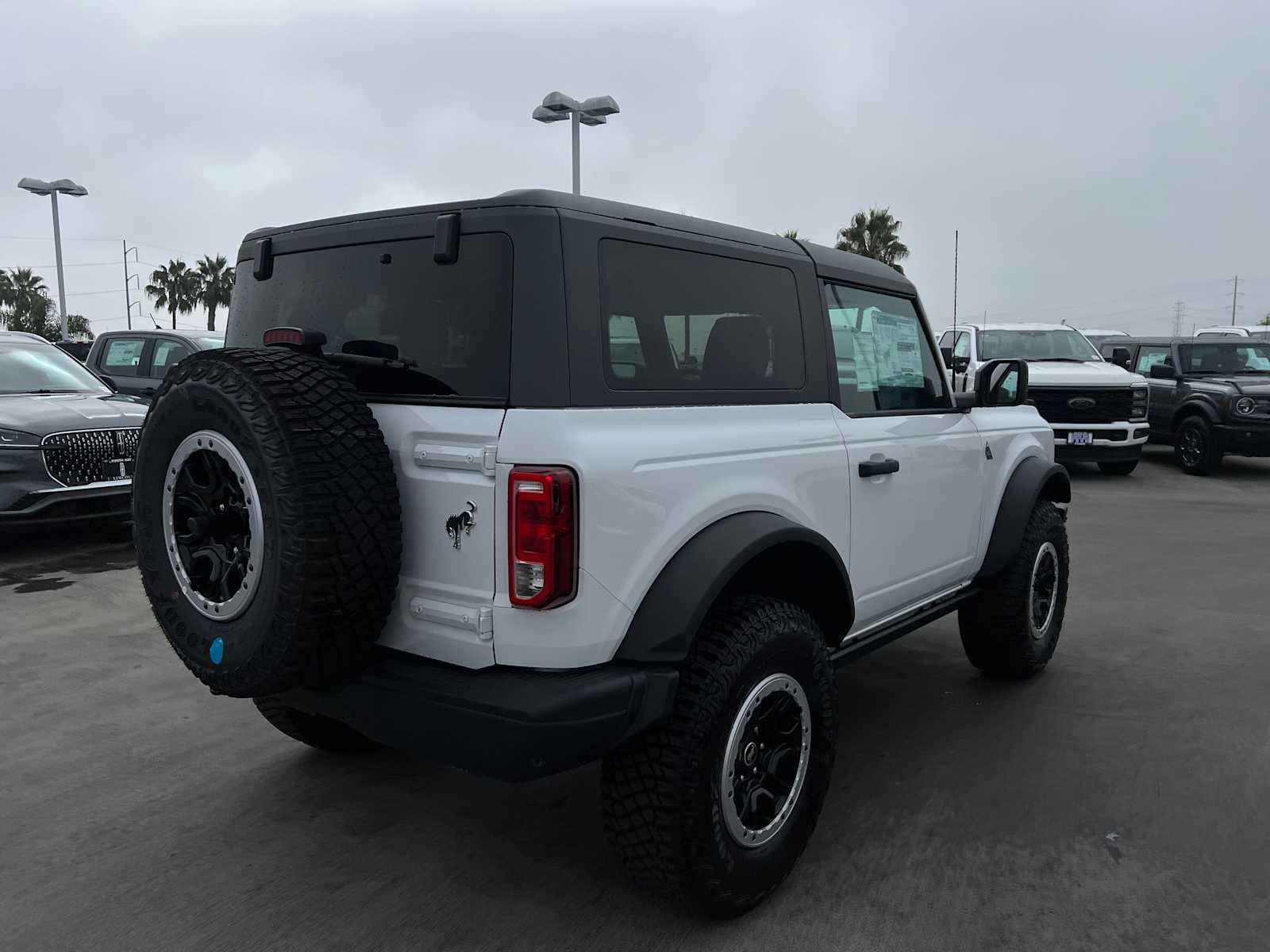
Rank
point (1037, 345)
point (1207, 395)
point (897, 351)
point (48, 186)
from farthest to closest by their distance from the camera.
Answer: point (48, 186), point (1037, 345), point (1207, 395), point (897, 351)

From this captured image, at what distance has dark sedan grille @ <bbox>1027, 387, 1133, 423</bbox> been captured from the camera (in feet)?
39.6

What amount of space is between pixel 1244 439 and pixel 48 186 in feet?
98.5

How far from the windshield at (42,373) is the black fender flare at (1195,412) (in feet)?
41.1

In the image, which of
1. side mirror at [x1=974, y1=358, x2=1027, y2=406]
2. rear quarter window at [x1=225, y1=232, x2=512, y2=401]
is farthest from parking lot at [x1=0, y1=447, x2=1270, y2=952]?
rear quarter window at [x1=225, y1=232, x2=512, y2=401]

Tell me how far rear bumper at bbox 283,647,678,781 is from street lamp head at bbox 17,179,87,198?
1226 inches

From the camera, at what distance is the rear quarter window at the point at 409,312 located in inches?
97.8

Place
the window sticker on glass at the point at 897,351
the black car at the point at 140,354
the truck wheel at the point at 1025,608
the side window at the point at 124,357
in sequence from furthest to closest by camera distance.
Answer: the side window at the point at 124,357, the black car at the point at 140,354, the truck wheel at the point at 1025,608, the window sticker on glass at the point at 897,351

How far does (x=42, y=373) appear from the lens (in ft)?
27.2

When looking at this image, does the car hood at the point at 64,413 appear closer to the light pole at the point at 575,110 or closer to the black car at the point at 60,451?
the black car at the point at 60,451

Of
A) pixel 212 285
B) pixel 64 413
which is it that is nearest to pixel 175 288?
pixel 212 285

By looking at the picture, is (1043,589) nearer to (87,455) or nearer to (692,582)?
(692,582)

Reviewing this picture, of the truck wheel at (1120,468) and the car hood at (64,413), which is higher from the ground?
the car hood at (64,413)

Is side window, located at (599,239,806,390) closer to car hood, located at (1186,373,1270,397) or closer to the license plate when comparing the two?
the license plate

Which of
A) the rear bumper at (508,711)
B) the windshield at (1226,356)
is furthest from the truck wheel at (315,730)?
the windshield at (1226,356)
